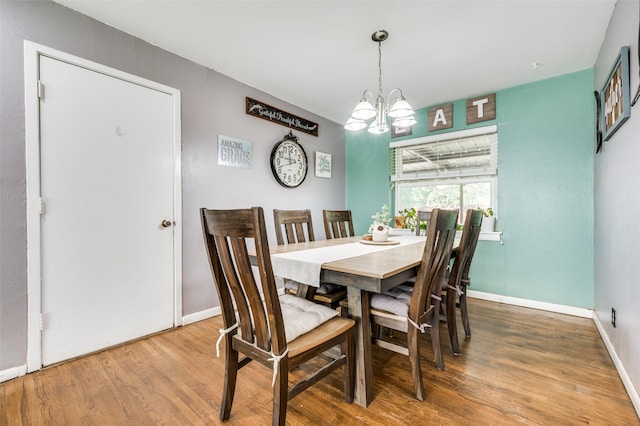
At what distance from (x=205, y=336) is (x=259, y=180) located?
168 centimetres

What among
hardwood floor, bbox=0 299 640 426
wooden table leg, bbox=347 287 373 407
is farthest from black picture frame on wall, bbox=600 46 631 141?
wooden table leg, bbox=347 287 373 407

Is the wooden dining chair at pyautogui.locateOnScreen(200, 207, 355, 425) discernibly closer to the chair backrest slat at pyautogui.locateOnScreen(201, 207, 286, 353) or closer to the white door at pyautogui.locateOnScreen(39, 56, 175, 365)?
the chair backrest slat at pyautogui.locateOnScreen(201, 207, 286, 353)

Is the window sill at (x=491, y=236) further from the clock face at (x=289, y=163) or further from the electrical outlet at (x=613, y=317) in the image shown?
the clock face at (x=289, y=163)

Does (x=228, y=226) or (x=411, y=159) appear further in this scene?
(x=411, y=159)

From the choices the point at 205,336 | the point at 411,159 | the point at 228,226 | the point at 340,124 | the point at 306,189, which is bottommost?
the point at 205,336

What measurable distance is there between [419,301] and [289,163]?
2.56 metres

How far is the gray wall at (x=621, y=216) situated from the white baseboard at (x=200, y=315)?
2958mm

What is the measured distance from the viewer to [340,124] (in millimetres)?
4477

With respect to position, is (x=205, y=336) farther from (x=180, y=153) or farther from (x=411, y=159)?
(x=411, y=159)

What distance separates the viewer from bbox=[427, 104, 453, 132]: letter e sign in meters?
3.55

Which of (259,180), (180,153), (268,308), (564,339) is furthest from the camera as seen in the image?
(259,180)

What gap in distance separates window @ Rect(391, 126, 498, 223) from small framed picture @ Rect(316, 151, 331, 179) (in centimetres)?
92

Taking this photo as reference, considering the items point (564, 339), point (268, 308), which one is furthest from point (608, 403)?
point (268, 308)

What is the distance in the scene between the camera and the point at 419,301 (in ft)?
4.85
